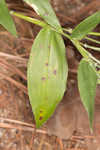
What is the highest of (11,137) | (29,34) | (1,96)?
(29,34)

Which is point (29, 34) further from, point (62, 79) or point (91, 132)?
point (91, 132)

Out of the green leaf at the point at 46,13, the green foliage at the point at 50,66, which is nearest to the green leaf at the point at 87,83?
the green foliage at the point at 50,66

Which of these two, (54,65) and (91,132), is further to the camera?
(91,132)

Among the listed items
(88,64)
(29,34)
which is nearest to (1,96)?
(29,34)

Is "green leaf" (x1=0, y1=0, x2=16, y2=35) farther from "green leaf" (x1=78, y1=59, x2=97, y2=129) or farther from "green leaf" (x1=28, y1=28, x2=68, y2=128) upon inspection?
"green leaf" (x1=78, y1=59, x2=97, y2=129)

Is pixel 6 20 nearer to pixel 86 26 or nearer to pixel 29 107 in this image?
pixel 86 26
